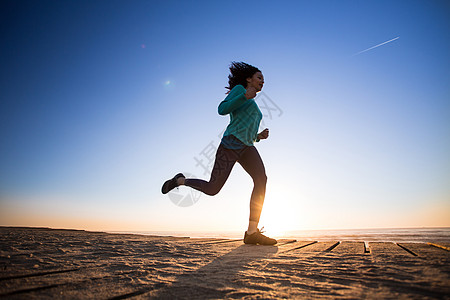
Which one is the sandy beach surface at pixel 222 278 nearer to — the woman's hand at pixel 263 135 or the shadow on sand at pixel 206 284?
the shadow on sand at pixel 206 284

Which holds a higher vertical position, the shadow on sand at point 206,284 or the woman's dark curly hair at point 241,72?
the woman's dark curly hair at point 241,72

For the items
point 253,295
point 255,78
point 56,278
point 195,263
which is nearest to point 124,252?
point 195,263

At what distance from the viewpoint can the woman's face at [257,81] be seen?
3703 millimetres

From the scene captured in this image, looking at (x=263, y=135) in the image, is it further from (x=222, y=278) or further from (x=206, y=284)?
(x=206, y=284)

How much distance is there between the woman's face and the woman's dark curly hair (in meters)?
0.07

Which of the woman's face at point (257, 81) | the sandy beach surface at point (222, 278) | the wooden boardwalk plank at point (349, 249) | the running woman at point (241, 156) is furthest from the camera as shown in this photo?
the woman's face at point (257, 81)

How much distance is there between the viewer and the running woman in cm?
318

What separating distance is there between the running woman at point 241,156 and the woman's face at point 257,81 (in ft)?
1.06

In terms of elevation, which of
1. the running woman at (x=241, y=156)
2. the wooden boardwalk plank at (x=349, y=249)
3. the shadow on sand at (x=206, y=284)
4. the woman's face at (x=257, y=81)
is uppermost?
the woman's face at (x=257, y=81)

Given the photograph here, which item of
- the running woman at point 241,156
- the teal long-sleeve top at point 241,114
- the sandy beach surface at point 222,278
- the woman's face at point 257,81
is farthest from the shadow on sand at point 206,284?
the woman's face at point 257,81

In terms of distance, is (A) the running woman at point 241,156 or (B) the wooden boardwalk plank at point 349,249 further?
(A) the running woman at point 241,156

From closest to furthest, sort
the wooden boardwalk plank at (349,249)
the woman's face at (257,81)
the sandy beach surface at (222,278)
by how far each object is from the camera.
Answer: the sandy beach surface at (222,278) < the wooden boardwalk plank at (349,249) < the woman's face at (257,81)

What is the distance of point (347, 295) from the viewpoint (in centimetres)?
100

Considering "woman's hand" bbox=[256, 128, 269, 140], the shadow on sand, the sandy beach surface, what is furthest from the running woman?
the shadow on sand
